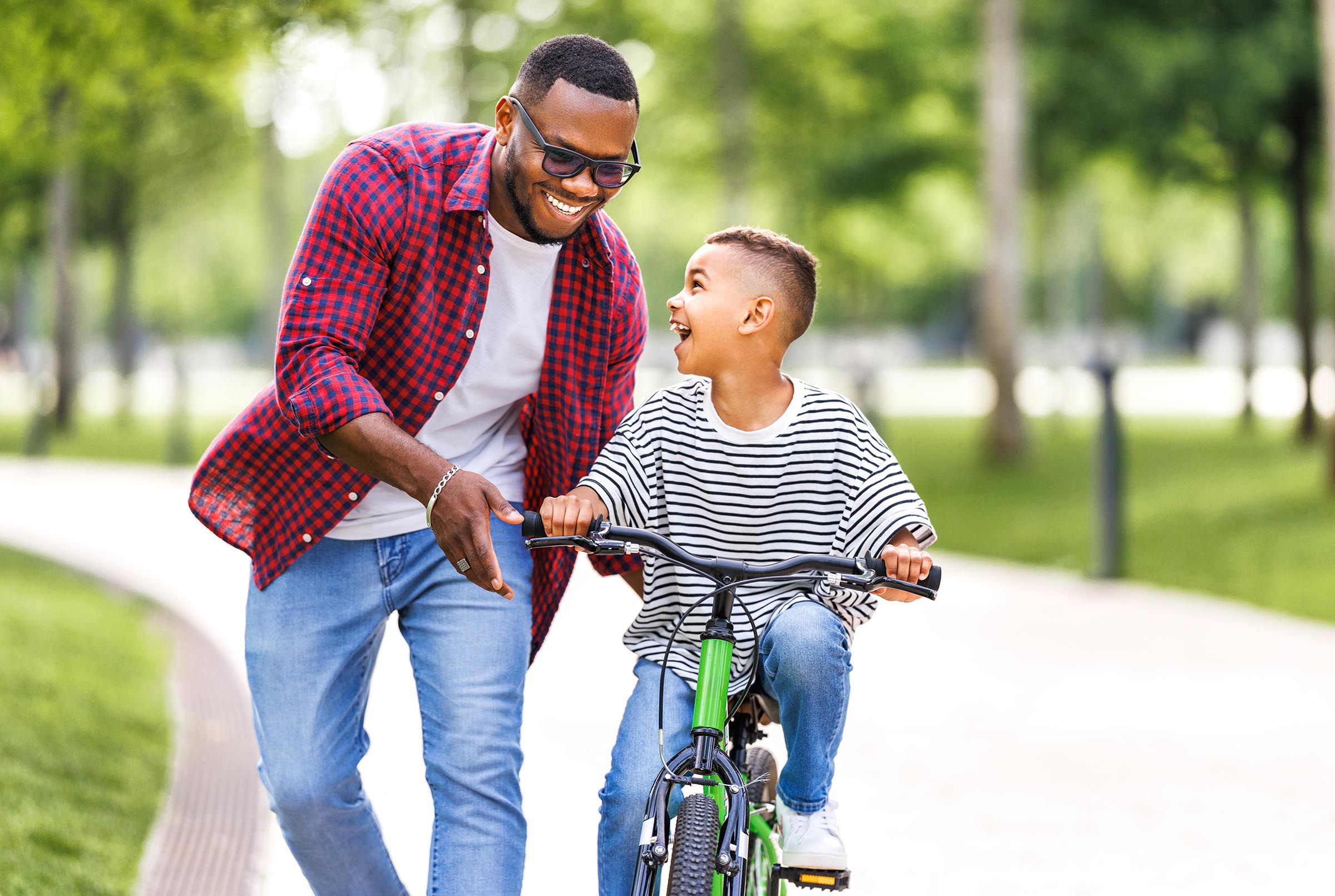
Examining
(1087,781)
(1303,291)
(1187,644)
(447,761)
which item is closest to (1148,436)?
(1303,291)

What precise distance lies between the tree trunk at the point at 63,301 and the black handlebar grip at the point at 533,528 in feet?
81.0

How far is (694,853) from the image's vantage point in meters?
2.51

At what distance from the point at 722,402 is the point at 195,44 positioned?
23.1ft

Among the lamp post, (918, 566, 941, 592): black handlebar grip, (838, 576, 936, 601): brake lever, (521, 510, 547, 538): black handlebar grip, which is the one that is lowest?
(838, 576, 936, 601): brake lever

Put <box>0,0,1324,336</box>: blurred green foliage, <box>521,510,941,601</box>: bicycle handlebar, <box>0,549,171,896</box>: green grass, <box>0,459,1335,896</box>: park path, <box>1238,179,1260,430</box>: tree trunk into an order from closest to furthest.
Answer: <box>521,510,941,601</box>: bicycle handlebar → <box>0,549,171,896</box>: green grass → <box>0,459,1335,896</box>: park path → <box>0,0,1324,336</box>: blurred green foliage → <box>1238,179,1260,430</box>: tree trunk

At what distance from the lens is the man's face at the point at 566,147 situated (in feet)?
8.98

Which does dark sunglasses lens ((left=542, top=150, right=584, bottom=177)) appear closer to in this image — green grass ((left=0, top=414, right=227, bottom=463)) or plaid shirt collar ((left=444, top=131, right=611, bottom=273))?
plaid shirt collar ((left=444, top=131, right=611, bottom=273))

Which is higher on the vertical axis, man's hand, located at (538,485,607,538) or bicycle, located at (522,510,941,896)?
man's hand, located at (538,485,607,538)

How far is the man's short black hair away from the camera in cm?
274

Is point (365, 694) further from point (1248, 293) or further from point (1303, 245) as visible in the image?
point (1248, 293)

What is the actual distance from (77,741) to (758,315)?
368 cm

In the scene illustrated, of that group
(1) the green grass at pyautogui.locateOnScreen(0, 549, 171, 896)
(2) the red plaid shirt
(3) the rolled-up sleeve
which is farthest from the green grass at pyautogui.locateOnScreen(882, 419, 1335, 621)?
(3) the rolled-up sleeve

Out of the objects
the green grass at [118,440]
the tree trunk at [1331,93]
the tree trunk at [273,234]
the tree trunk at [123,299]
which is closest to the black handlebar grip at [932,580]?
the tree trunk at [1331,93]

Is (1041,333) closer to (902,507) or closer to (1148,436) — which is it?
(1148,436)
